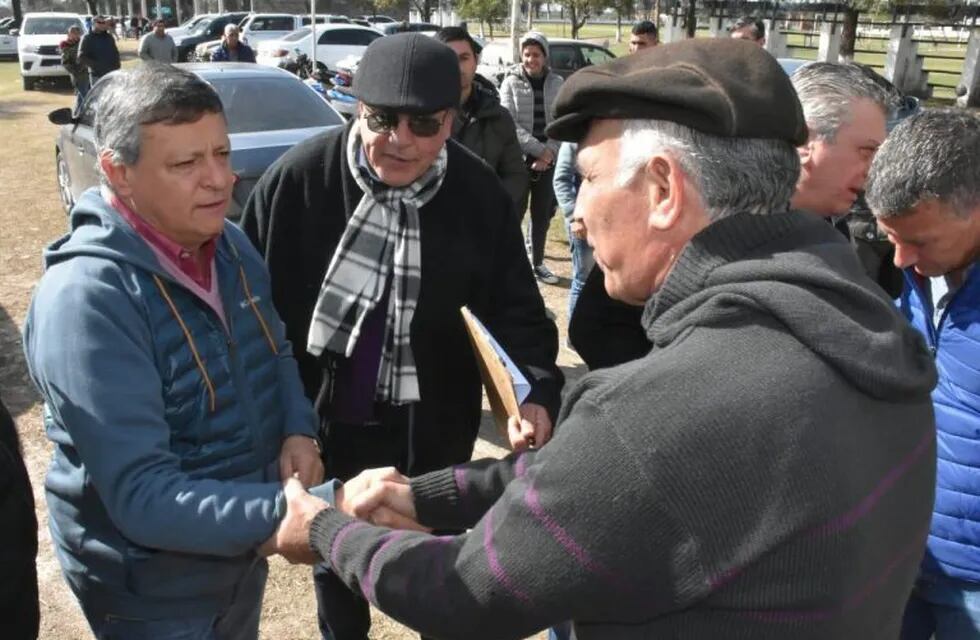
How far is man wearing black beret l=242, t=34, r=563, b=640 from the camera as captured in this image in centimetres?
232

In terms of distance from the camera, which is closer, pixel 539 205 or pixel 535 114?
pixel 535 114

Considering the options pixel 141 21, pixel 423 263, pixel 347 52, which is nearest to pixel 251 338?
pixel 423 263

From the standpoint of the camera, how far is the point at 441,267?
2.48 m

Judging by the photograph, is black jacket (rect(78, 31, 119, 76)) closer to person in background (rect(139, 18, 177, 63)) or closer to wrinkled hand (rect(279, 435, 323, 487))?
person in background (rect(139, 18, 177, 63))

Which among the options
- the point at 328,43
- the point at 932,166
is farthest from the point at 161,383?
the point at 328,43

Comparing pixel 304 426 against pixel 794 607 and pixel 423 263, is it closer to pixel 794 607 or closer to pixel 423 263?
pixel 423 263

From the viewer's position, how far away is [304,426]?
2.10 metres

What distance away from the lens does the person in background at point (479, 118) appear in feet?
18.4

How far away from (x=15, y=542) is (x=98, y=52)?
53.5 ft

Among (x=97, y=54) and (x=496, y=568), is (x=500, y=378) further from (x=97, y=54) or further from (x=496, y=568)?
(x=97, y=54)

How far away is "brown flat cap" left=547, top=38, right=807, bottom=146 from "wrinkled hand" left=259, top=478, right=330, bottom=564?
2.99 feet

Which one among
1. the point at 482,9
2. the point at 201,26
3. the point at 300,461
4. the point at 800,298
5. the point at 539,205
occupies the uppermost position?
the point at 482,9

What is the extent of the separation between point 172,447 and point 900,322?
144 centimetres

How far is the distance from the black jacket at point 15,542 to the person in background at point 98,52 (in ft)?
51.8
